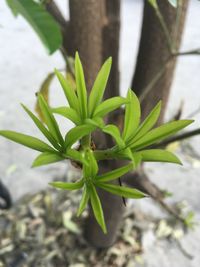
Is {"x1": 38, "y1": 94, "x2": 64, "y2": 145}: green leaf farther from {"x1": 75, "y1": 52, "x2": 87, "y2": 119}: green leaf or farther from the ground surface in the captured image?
the ground surface

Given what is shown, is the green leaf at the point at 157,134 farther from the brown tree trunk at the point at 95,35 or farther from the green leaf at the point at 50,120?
the brown tree trunk at the point at 95,35

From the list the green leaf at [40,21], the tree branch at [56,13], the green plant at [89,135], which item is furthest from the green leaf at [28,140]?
the tree branch at [56,13]

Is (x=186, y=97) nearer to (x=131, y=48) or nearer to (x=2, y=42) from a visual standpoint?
(x=131, y=48)

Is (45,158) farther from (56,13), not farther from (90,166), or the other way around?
(56,13)

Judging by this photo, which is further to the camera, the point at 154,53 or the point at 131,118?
the point at 154,53

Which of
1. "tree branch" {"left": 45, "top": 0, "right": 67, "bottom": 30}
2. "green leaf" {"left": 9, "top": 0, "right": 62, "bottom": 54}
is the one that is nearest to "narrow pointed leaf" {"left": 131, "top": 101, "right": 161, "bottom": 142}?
"green leaf" {"left": 9, "top": 0, "right": 62, "bottom": 54}

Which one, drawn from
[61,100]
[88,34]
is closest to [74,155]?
[88,34]

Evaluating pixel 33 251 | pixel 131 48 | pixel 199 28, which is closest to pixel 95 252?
pixel 33 251
